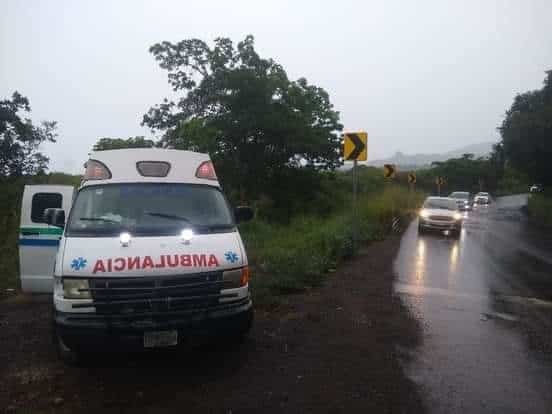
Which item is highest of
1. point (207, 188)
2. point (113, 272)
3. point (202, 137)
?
point (202, 137)

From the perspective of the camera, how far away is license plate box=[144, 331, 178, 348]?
196 inches

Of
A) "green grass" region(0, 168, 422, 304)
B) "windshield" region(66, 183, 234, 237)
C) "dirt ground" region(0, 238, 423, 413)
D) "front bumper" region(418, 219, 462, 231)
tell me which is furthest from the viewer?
"front bumper" region(418, 219, 462, 231)

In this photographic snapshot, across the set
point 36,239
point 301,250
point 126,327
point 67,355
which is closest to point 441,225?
point 301,250

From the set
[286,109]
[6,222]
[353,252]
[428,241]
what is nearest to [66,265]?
[353,252]

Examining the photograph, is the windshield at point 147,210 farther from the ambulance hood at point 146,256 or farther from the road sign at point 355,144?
the road sign at point 355,144

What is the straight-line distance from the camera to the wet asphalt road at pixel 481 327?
489cm

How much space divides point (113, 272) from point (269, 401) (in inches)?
76.1

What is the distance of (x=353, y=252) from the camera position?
44.8ft

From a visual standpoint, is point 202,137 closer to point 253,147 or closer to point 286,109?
point 253,147

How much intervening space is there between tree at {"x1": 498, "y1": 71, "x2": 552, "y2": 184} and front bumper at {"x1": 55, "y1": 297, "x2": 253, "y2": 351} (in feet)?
96.4

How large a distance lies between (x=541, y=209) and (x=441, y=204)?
14.4m

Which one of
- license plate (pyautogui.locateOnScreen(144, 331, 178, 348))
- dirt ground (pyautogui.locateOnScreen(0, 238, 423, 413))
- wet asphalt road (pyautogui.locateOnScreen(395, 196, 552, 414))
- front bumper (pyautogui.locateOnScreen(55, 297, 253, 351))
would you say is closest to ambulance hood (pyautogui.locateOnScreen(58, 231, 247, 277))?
front bumper (pyautogui.locateOnScreen(55, 297, 253, 351))

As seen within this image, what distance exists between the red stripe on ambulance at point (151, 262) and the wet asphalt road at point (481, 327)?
8.26ft

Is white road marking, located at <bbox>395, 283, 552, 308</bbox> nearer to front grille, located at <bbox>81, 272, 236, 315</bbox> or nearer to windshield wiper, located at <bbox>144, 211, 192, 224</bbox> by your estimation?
windshield wiper, located at <bbox>144, 211, 192, 224</bbox>
